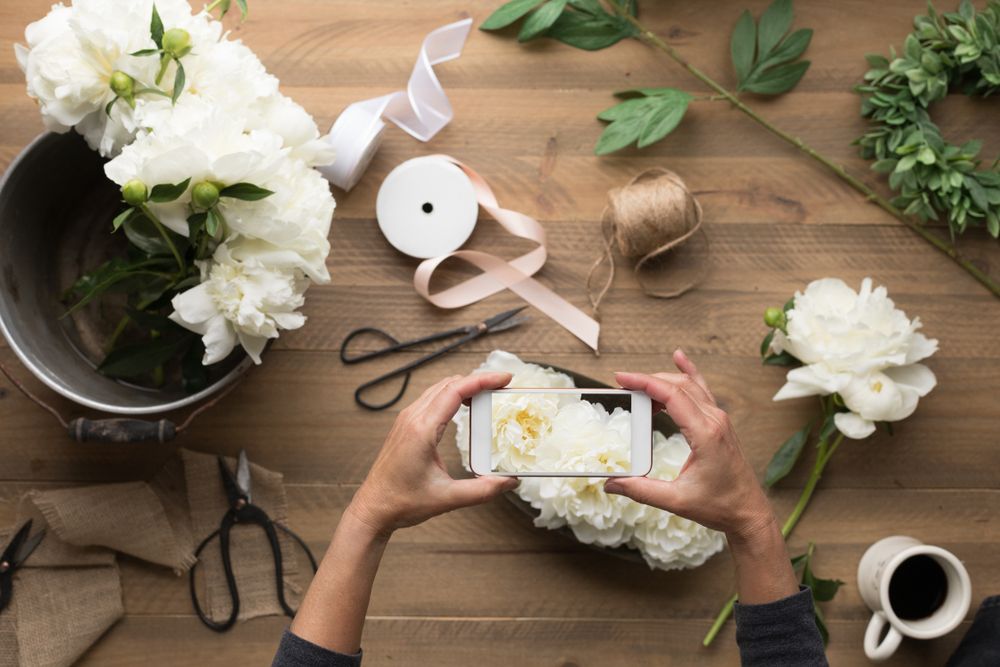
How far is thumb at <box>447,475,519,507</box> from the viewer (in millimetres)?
797

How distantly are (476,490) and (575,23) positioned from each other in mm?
667

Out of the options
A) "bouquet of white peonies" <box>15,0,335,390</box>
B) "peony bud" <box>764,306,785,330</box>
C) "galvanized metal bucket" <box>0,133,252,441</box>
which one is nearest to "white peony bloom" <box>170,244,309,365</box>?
"bouquet of white peonies" <box>15,0,335,390</box>

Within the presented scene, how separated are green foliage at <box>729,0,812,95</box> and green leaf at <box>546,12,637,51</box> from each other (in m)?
0.15

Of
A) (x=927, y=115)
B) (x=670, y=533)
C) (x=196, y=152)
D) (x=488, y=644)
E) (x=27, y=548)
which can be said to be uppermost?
(x=196, y=152)

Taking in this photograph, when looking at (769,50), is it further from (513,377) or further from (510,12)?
(513,377)

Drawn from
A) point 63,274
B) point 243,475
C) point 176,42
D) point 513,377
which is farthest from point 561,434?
point 63,274

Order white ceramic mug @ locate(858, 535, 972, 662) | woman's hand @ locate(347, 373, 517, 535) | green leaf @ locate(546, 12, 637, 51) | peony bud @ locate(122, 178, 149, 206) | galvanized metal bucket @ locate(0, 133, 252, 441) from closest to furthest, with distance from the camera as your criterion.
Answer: peony bud @ locate(122, 178, 149, 206) → woman's hand @ locate(347, 373, 517, 535) → galvanized metal bucket @ locate(0, 133, 252, 441) → white ceramic mug @ locate(858, 535, 972, 662) → green leaf @ locate(546, 12, 637, 51)

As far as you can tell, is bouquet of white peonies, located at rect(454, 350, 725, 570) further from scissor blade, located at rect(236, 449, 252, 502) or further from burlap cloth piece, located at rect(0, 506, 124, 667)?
burlap cloth piece, located at rect(0, 506, 124, 667)

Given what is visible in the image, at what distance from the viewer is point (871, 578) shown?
3.52 ft

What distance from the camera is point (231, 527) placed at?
1076 millimetres

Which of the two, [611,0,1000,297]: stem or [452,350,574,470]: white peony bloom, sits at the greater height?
[611,0,1000,297]: stem

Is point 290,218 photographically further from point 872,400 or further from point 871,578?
point 871,578

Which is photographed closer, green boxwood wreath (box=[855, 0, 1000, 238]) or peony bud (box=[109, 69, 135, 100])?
peony bud (box=[109, 69, 135, 100])

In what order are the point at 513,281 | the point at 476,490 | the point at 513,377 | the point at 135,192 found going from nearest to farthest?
the point at 135,192, the point at 476,490, the point at 513,377, the point at 513,281
